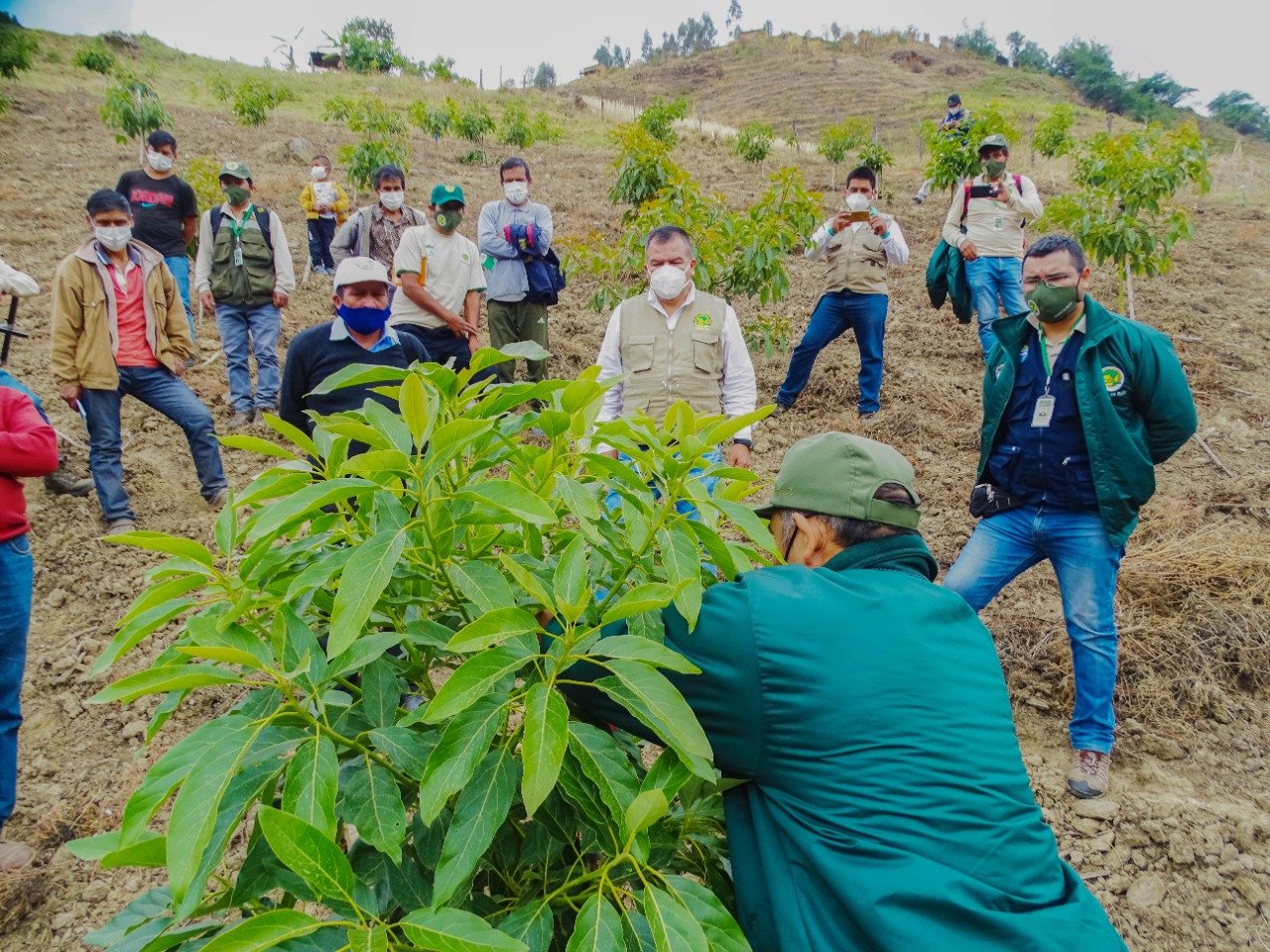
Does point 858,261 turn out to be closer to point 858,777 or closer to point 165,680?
point 858,777

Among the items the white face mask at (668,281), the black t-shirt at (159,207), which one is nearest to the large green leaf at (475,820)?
the white face mask at (668,281)

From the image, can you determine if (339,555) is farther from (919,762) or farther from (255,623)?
(919,762)

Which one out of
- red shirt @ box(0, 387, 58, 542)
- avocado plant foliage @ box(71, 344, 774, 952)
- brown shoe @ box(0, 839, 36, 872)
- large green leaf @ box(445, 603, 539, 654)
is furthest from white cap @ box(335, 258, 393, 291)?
large green leaf @ box(445, 603, 539, 654)

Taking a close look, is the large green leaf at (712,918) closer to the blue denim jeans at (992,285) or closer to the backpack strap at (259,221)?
the backpack strap at (259,221)

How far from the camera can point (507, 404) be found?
1347mm

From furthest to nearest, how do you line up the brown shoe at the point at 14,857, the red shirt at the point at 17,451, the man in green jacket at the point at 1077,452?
the man in green jacket at the point at 1077,452
the brown shoe at the point at 14,857
the red shirt at the point at 17,451

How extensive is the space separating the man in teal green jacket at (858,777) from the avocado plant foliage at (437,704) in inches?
4.2

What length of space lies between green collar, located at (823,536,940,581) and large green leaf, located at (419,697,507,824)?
2.27ft

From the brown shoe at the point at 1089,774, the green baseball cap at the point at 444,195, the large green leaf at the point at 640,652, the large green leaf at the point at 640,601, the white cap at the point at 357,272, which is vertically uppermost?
the green baseball cap at the point at 444,195

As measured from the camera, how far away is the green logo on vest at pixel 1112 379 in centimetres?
290

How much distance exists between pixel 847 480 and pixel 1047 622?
305 cm

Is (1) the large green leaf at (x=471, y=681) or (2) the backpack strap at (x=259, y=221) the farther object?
(2) the backpack strap at (x=259, y=221)

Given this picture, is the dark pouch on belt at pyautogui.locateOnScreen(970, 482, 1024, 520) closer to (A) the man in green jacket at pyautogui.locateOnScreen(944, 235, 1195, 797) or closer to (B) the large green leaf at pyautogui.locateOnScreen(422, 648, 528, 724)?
(A) the man in green jacket at pyautogui.locateOnScreen(944, 235, 1195, 797)

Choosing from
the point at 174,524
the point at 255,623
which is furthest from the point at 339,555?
the point at 174,524
